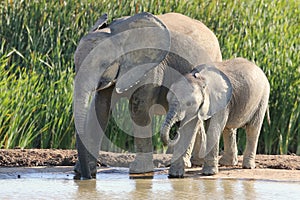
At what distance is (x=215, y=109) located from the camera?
29.4 ft

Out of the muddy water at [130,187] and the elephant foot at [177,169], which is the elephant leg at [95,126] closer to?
the muddy water at [130,187]

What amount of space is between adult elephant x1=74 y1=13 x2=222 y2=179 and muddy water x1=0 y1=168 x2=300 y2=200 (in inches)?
9.8

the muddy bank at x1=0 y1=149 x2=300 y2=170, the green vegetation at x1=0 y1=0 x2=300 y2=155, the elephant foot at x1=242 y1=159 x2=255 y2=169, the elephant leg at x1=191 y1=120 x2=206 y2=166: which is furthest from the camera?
the green vegetation at x1=0 y1=0 x2=300 y2=155

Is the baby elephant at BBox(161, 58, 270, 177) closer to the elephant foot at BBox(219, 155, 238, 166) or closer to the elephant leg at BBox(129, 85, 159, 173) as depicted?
the elephant foot at BBox(219, 155, 238, 166)

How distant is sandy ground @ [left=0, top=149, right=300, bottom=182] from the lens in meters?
9.14

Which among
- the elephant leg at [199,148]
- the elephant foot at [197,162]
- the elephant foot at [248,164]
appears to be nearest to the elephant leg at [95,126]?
the elephant leg at [199,148]

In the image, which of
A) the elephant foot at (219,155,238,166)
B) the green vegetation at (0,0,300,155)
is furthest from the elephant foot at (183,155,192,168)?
the green vegetation at (0,0,300,155)

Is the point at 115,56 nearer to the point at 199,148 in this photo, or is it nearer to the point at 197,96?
the point at 197,96

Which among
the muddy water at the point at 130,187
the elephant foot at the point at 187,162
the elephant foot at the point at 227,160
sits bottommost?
the muddy water at the point at 130,187

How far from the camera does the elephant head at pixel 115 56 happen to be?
26.7 ft

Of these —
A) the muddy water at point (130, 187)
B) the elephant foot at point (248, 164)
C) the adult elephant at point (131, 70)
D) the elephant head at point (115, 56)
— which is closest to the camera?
the muddy water at point (130, 187)

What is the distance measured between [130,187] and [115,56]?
122cm

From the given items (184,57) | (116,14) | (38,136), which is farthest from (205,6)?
(184,57)

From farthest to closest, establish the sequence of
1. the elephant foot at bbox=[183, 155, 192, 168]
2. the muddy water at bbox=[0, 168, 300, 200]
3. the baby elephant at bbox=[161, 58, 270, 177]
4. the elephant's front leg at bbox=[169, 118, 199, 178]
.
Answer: the elephant foot at bbox=[183, 155, 192, 168]
the elephant's front leg at bbox=[169, 118, 199, 178]
the baby elephant at bbox=[161, 58, 270, 177]
the muddy water at bbox=[0, 168, 300, 200]
